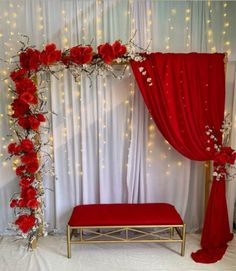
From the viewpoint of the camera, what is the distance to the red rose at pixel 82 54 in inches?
→ 102

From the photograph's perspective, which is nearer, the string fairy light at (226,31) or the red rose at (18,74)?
the red rose at (18,74)

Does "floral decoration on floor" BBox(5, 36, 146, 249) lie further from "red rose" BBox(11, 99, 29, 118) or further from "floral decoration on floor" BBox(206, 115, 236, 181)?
"floral decoration on floor" BBox(206, 115, 236, 181)

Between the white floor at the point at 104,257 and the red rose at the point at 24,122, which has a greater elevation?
the red rose at the point at 24,122

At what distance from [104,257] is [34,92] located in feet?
5.50

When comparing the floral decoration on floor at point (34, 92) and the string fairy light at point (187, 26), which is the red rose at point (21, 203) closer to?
the floral decoration on floor at point (34, 92)

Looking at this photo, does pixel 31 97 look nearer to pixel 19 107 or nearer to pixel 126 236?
pixel 19 107

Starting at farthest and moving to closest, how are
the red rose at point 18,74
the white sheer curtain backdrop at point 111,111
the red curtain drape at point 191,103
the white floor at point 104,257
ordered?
1. the white sheer curtain backdrop at point 111,111
2. the red curtain drape at point 191,103
3. the red rose at point 18,74
4. the white floor at point 104,257

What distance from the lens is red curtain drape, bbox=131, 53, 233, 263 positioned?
9.16 ft

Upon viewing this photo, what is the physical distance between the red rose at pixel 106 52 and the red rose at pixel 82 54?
9cm

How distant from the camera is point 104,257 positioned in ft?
8.91

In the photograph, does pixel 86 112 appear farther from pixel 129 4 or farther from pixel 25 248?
pixel 25 248

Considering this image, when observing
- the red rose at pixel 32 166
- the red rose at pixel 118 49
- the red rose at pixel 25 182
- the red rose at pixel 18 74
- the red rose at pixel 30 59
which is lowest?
the red rose at pixel 25 182

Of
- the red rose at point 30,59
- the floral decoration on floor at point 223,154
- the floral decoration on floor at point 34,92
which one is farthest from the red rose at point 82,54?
the floral decoration on floor at point 223,154

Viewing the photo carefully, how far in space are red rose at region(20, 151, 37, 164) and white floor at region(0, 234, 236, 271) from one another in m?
0.91
